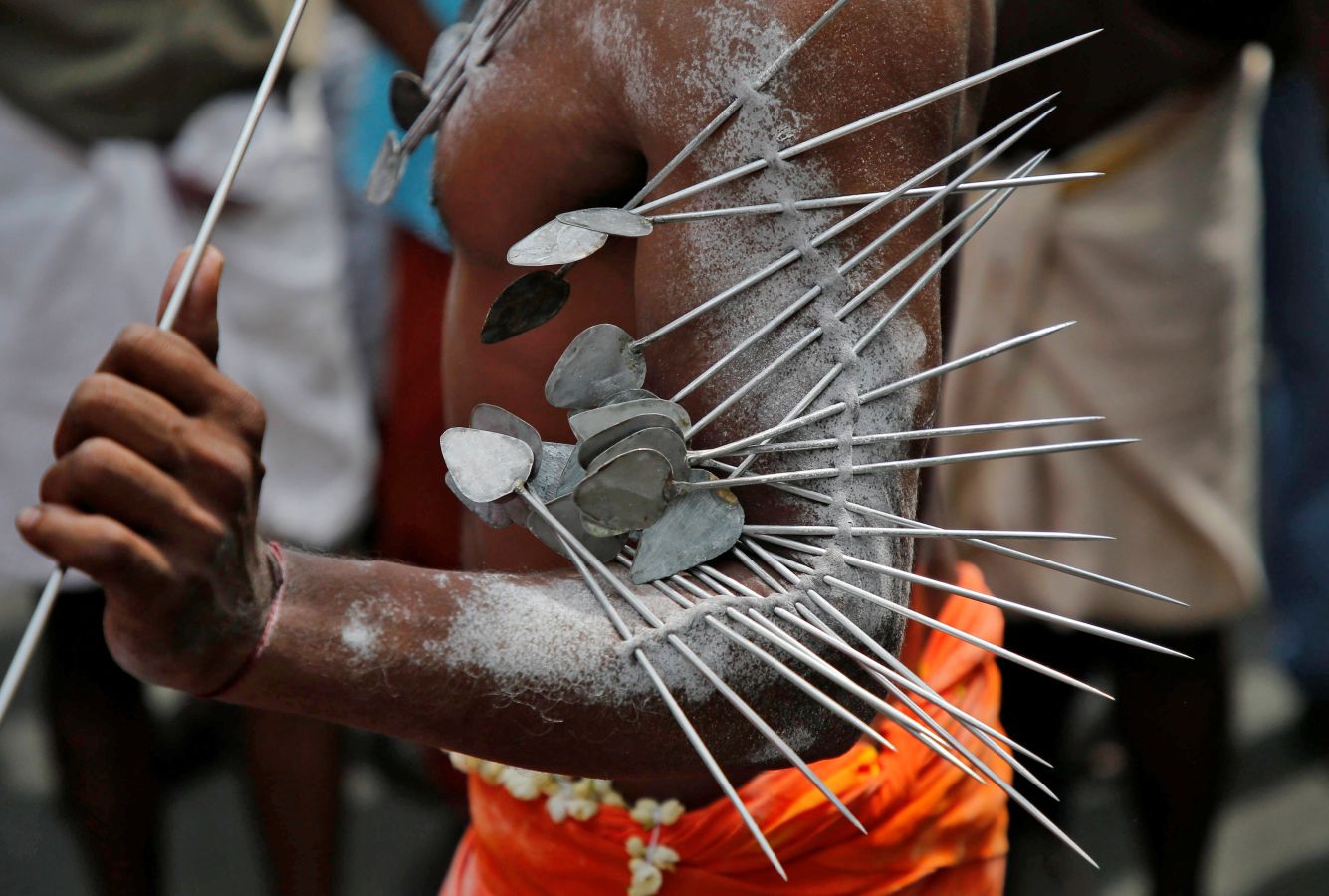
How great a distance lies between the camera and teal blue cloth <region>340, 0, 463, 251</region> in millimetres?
2232

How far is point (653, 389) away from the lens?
1.01 meters

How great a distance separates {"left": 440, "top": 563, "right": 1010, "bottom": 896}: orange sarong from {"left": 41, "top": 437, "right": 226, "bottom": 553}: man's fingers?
56cm

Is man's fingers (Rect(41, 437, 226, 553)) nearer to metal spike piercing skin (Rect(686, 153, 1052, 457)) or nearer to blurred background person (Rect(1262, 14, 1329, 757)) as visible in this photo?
metal spike piercing skin (Rect(686, 153, 1052, 457))

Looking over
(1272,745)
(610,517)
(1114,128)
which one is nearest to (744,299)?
(610,517)

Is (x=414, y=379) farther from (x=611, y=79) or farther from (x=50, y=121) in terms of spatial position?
(x=611, y=79)

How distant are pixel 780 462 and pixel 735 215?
0.51 ft

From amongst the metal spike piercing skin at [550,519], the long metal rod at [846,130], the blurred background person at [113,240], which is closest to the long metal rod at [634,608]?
the metal spike piercing skin at [550,519]

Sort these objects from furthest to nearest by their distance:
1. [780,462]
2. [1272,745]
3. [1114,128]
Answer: [1272,745], [1114,128], [780,462]

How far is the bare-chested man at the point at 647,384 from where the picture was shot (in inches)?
30.7

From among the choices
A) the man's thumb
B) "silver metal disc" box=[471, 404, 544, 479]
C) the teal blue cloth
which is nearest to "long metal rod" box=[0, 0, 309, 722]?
the man's thumb

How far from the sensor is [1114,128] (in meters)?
2.08

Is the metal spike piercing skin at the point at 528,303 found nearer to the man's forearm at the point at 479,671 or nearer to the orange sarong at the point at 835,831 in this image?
the man's forearm at the point at 479,671

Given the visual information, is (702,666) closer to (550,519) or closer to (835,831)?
(550,519)

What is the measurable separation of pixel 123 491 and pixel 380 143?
65.7 inches
